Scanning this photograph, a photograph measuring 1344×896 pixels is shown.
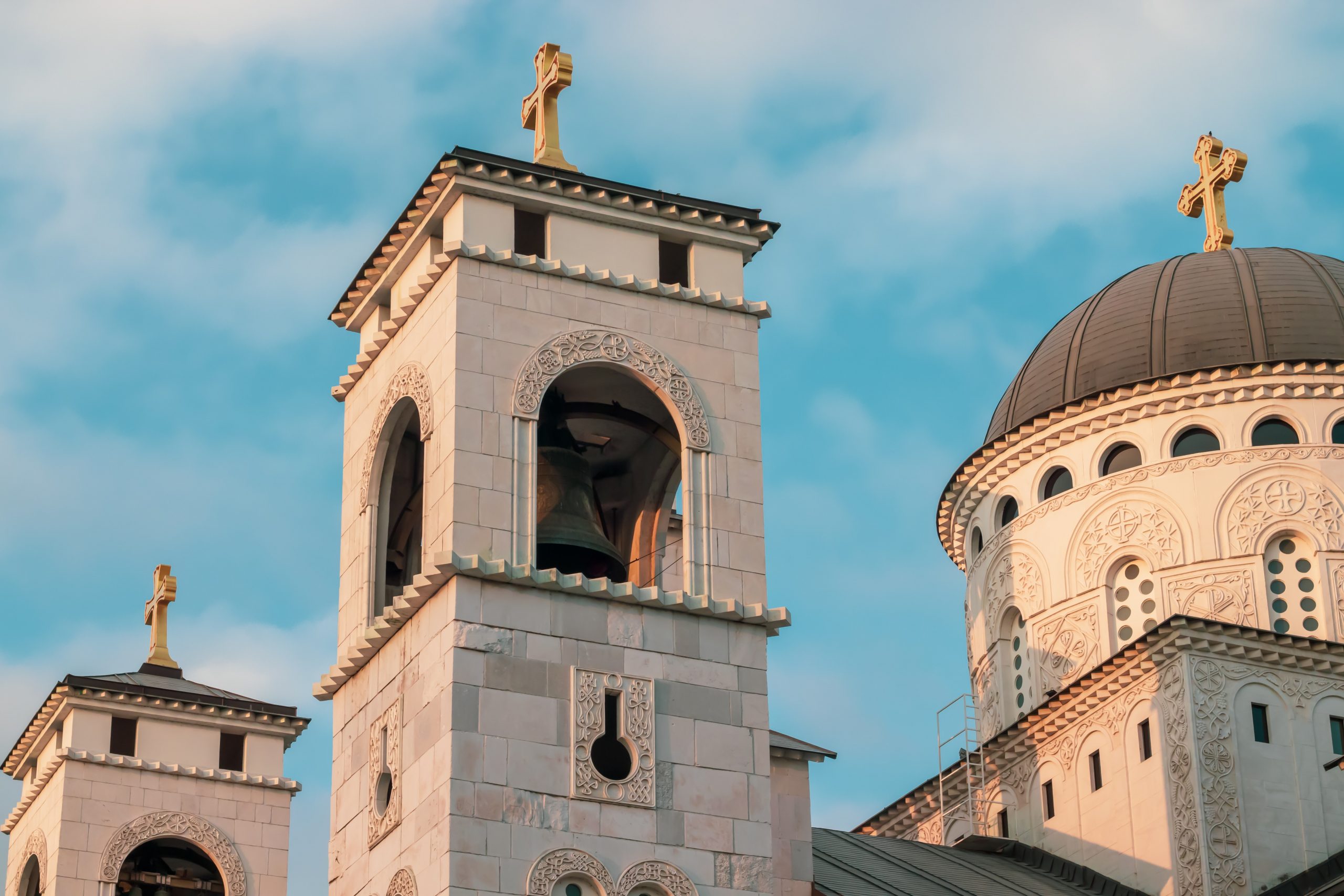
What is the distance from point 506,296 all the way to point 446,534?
268 cm

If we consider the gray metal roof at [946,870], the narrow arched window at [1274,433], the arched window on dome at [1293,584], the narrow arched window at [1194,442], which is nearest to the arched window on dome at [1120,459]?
the narrow arched window at [1194,442]

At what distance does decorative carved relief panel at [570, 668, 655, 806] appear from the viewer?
2114cm

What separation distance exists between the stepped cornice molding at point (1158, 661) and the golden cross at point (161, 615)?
11.9 meters

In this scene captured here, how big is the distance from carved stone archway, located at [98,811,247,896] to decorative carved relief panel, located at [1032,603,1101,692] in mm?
12041

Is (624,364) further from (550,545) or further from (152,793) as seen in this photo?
(152,793)

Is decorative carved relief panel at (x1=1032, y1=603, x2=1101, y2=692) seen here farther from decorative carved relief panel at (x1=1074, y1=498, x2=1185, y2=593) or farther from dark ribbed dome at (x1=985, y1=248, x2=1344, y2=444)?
dark ribbed dome at (x1=985, y1=248, x2=1344, y2=444)

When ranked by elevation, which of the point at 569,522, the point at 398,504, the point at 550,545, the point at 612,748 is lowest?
the point at 612,748

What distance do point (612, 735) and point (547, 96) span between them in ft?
24.6

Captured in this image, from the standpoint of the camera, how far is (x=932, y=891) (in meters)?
28.5

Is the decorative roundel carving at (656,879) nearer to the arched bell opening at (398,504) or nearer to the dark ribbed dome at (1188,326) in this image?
the arched bell opening at (398,504)

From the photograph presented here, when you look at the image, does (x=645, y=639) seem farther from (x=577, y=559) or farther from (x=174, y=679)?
(x=174, y=679)

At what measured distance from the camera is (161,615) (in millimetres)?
31844

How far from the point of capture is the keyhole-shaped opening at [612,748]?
21484 mm

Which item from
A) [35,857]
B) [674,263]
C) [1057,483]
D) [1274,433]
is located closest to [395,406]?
[674,263]
